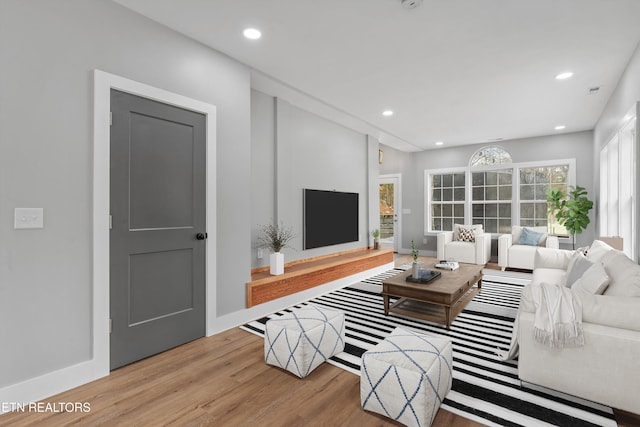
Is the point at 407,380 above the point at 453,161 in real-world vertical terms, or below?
below

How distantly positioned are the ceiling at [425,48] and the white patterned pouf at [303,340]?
2.31 meters

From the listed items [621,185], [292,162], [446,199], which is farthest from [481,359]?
[446,199]

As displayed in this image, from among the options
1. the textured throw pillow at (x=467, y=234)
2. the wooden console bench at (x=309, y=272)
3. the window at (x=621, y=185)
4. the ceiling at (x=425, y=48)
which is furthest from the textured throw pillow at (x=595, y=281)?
the textured throw pillow at (x=467, y=234)

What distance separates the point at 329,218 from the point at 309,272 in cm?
121

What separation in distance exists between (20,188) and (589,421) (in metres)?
3.51

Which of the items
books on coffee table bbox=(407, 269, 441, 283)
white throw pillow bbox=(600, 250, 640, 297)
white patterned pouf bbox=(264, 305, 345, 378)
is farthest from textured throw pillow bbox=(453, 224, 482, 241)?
white patterned pouf bbox=(264, 305, 345, 378)

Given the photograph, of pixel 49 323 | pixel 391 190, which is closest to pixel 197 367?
pixel 49 323

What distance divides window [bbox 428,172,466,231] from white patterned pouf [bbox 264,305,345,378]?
599cm

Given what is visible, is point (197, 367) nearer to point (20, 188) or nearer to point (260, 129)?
point (20, 188)

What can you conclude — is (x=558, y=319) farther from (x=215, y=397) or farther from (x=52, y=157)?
(x=52, y=157)

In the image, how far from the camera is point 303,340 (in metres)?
2.18

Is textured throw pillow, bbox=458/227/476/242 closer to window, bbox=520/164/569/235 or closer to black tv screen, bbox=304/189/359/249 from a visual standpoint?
window, bbox=520/164/569/235

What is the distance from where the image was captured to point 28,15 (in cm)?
194

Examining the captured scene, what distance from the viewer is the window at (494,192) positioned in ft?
21.3
